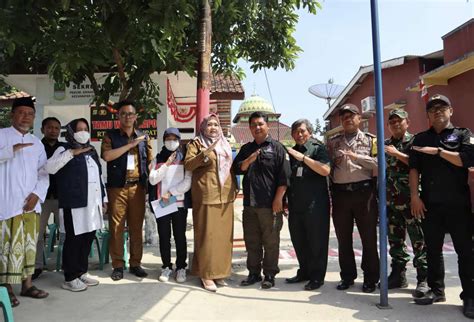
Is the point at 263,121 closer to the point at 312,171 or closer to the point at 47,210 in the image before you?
the point at 312,171

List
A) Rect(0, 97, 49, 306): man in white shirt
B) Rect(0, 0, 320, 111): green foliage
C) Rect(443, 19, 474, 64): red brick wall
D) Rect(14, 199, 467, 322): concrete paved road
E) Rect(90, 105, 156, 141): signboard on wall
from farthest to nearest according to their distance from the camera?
Rect(90, 105, 156, 141): signboard on wall
Rect(443, 19, 474, 64): red brick wall
Rect(0, 0, 320, 111): green foliage
Rect(0, 97, 49, 306): man in white shirt
Rect(14, 199, 467, 322): concrete paved road

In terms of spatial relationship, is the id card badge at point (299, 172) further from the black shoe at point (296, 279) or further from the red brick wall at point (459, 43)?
the red brick wall at point (459, 43)

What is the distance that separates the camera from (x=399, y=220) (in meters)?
3.77

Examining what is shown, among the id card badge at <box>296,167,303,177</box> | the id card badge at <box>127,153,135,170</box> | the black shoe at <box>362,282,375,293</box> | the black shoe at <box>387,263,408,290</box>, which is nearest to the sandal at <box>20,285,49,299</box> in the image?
the id card badge at <box>127,153,135,170</box>

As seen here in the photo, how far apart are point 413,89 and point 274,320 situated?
775 cm

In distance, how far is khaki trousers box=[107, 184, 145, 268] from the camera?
4152mm

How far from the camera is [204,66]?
185 inches

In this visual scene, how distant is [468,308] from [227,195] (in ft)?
7.40

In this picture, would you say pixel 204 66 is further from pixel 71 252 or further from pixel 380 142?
pixel 71 252

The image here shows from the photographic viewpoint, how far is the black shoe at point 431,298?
3349 millimetres

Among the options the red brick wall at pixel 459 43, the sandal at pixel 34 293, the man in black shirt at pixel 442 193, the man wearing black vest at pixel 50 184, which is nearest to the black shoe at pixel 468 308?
the man in black shirt at pixel 442 193

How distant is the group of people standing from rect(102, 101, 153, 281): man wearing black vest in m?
0.01

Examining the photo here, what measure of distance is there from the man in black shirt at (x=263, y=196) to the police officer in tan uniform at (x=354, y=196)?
0.54 metres

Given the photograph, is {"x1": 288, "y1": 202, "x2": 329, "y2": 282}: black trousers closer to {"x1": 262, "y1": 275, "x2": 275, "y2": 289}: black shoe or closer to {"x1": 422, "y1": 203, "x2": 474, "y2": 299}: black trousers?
{"x1": 262, "y1": 275, "x2": 275, "y2": 289}: black shoe
